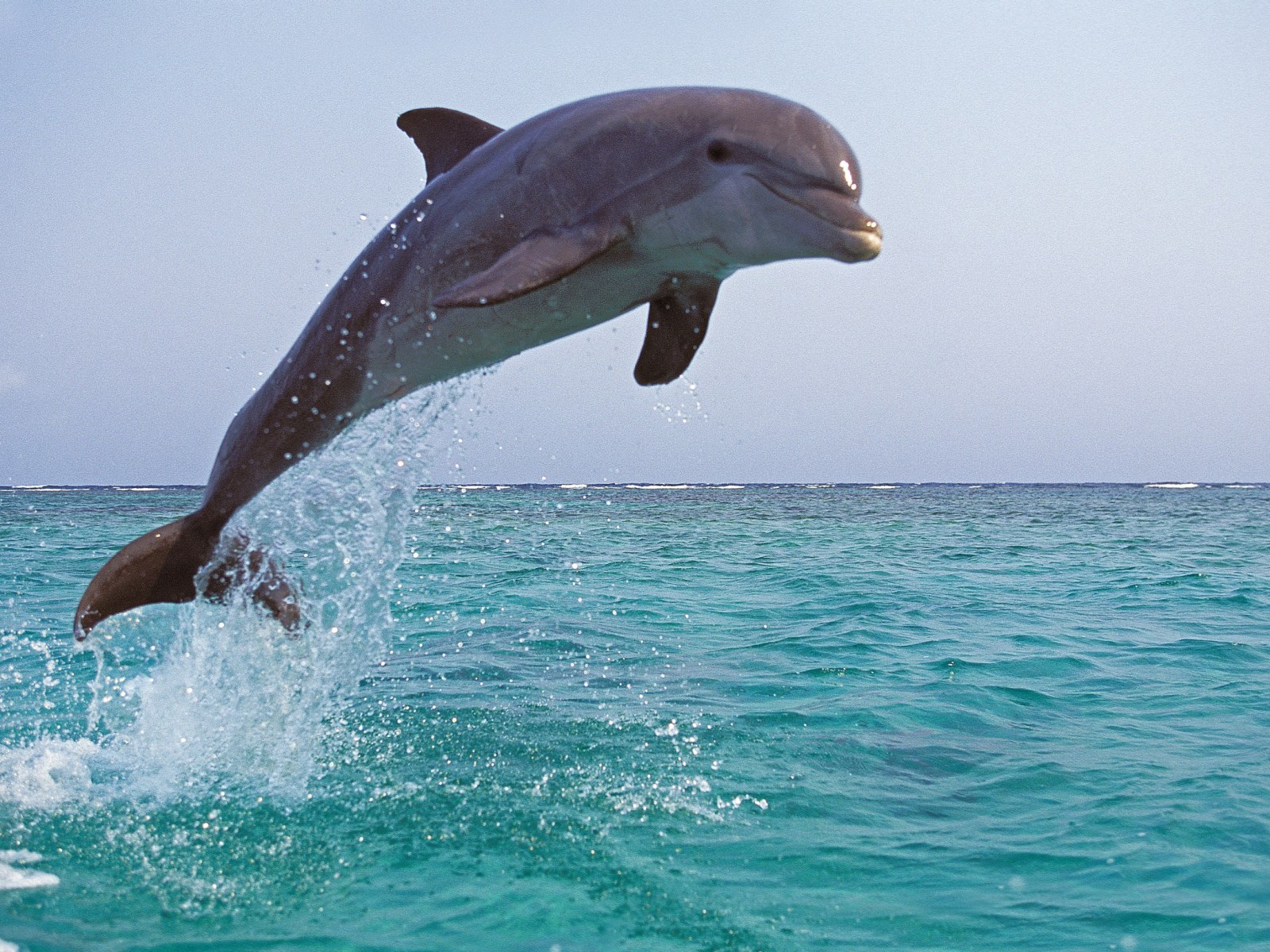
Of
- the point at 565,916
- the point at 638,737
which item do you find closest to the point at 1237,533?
the point at 638,737

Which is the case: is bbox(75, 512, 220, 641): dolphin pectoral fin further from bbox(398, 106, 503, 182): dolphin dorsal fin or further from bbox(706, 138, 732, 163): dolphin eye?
bbox(706, 138, 732, 163): dolphin eye

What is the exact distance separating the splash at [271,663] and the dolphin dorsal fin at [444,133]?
1041 mm

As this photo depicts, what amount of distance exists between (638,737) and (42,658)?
19.4 feet

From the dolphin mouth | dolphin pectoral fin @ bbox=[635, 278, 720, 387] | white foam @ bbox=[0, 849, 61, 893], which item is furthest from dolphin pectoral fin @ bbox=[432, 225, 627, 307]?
white foam @ bbox=[0, 849, 61, 893]

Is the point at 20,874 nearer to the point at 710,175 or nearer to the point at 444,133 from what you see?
the point at 444,133

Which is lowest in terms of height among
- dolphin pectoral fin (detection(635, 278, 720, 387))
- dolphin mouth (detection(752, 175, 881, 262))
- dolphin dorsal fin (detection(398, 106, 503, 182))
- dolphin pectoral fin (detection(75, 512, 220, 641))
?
dolphin pectoral fin (detection(75, 512, 220, 641))

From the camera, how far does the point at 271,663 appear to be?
6.56 meters

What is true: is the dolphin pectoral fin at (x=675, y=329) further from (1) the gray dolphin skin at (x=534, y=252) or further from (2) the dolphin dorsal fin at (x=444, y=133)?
(2) the dolphin dorsal fin at (x=444, y=133)

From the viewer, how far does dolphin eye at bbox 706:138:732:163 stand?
12.9ft

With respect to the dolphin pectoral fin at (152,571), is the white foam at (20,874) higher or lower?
lower

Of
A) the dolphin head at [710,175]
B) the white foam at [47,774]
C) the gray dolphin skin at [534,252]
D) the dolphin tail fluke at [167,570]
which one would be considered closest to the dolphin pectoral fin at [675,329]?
the gray dolphin skin at [534,252]

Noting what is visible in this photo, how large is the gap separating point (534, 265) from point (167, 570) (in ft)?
9.21

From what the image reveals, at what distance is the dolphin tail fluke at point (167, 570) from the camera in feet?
17.7

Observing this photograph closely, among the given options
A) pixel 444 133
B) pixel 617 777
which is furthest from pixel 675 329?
pixel 617 777
